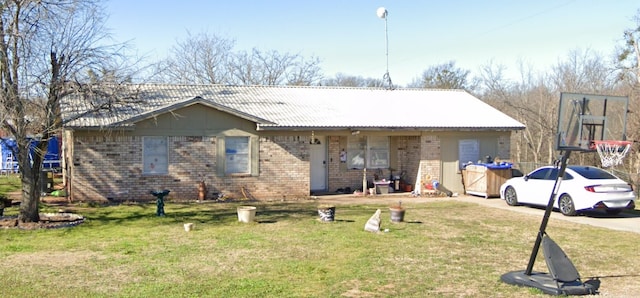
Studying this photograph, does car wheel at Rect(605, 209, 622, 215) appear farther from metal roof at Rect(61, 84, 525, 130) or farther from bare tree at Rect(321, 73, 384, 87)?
bare tree at Rect(321, 73, 384, 87)

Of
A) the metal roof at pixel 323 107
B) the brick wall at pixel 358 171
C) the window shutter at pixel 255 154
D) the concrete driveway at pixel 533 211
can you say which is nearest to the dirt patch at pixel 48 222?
the metal roof at pixel 323 107

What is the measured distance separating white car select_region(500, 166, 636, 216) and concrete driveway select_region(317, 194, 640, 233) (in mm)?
253

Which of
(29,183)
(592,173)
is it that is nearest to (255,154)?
(29,183)

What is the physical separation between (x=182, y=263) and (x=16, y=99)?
5.48 m

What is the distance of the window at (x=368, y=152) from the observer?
71.5 ft

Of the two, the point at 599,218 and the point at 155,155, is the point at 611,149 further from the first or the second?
the point at 155,155

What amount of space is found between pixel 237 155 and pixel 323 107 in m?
4.45

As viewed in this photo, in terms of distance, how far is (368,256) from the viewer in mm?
9898

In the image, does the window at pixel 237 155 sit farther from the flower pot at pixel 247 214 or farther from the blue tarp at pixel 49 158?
the blue tarp at pixel 49 158

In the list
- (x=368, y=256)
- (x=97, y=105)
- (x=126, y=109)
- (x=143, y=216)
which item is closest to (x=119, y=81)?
(x=97, y=105)

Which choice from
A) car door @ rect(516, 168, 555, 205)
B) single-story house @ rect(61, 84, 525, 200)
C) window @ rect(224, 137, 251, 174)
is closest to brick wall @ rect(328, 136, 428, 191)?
single-story house @ rect(61, 84, 525, 200)

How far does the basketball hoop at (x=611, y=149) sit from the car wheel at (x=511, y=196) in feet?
26.0

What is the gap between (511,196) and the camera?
17.9 metres

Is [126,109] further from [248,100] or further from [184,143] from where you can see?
[248,100]
